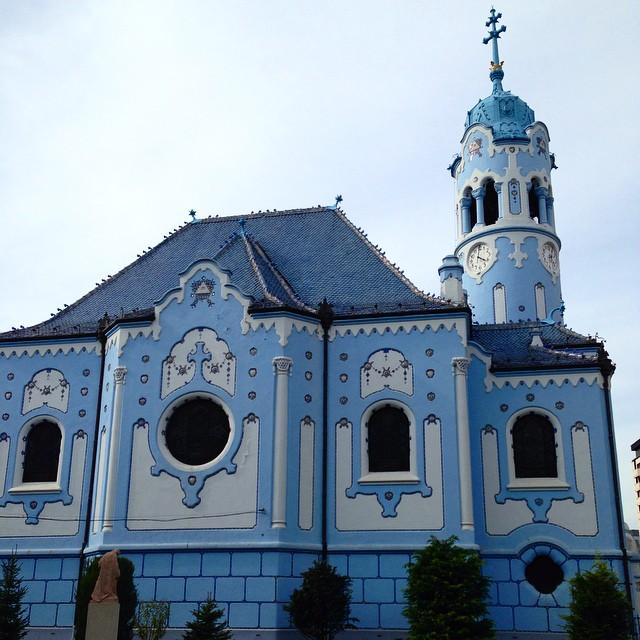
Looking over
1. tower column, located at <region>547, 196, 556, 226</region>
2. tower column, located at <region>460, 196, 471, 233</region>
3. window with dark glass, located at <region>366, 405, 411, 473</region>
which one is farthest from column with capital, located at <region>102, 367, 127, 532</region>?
tower column, located at <region>547, 196, 556, 226</region>

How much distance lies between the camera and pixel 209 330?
988 inches

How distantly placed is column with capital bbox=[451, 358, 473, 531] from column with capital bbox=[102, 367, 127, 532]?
962 centimetres

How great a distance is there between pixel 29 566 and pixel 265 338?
9.61 m

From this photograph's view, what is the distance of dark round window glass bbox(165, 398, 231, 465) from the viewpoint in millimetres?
24156

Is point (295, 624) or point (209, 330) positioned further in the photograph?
point (209, 330)

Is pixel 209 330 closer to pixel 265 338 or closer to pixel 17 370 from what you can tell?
pixel 265 338

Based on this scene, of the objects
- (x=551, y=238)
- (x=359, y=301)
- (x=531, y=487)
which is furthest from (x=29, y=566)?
(x=551, y=238)

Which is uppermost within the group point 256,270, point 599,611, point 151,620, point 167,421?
point 256,270

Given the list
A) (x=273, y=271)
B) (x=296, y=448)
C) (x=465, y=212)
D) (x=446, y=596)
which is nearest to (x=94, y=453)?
(x=296, y=448)

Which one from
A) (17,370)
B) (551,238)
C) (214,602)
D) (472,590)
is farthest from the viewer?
(551,238)

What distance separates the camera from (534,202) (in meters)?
35.0

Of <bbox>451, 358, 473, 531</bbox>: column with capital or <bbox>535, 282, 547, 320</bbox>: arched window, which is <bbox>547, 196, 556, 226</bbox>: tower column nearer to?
<bbox>535, 282, 547, 320</bbox>: arched window

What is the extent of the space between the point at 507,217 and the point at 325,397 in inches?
532

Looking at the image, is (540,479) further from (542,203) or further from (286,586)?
(542,203)
